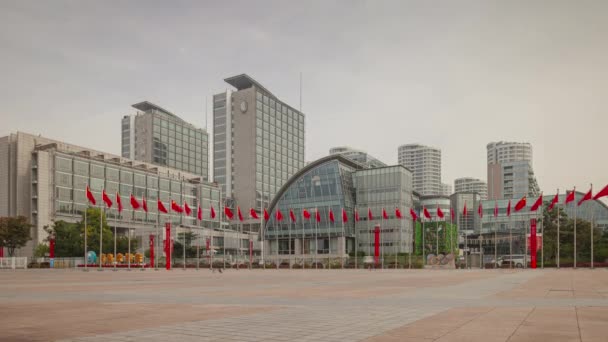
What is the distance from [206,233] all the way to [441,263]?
82709mm

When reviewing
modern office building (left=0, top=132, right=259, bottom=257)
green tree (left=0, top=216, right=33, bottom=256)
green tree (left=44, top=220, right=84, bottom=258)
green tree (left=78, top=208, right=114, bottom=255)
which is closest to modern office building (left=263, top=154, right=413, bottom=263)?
modern office building (left=0, top=132, right=259, bottom=257)

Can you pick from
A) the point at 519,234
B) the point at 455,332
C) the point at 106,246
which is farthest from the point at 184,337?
the point at 519,234

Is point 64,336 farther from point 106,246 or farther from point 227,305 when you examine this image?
point 106,246

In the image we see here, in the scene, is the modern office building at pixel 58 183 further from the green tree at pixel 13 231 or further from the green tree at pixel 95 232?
the green tree at pixel 13 231

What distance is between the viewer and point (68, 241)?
94.6 metres

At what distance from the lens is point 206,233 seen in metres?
148

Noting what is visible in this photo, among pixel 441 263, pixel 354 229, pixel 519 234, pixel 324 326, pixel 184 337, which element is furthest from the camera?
pixel 519 234

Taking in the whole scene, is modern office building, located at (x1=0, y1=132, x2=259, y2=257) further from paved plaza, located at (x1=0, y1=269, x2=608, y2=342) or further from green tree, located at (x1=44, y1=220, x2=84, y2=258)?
paved plaza, located at (x1=0, y1=269, x2=608, y2=342)

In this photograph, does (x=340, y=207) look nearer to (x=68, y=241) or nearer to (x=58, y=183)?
(x=68, y=241)

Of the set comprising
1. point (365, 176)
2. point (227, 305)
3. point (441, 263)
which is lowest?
point (441, 263)

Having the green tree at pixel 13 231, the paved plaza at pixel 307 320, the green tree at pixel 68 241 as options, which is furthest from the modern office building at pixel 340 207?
the paved plaza at pixel 307 320

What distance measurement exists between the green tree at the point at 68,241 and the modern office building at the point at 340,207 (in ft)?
144

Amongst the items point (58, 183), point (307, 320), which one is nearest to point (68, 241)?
point (58, 183)

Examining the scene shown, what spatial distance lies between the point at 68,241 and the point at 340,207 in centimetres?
5819
